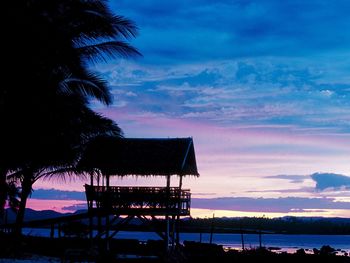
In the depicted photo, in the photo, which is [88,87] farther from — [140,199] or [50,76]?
[140,199]

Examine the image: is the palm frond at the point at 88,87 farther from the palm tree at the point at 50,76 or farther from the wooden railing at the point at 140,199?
the wooden railing at the point at 140,199

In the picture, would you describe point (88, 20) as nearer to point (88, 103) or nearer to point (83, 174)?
point (88, 103)

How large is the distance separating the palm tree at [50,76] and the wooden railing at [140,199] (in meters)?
3.84

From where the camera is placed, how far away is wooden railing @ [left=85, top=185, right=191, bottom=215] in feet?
93.1

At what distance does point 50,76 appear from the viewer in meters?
22.2

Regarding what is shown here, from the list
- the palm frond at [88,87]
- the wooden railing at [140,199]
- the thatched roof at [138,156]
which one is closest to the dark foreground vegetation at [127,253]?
the wooden railing at [140,199]

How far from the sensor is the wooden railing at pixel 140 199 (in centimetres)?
2838

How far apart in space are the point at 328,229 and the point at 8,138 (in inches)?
6314

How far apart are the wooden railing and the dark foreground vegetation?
1.98m

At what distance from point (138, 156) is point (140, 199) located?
6.38 ft

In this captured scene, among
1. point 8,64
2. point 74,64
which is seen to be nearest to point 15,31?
point 8,64

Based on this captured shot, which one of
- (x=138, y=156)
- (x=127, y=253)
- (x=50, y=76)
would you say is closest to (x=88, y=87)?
(x=50, y=76)

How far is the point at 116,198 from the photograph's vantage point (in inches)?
1129

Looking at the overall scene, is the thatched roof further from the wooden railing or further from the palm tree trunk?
the palm tree trunk
